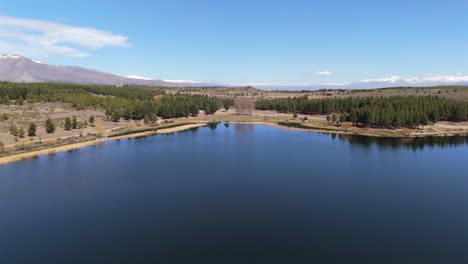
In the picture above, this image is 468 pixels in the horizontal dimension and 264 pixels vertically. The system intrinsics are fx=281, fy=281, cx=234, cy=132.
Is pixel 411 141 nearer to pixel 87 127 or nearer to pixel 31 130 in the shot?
pixel 87 127

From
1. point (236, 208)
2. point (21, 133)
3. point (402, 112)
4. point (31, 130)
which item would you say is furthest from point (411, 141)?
point (21, 133)

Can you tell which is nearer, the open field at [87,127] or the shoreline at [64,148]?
the shoreline at [64,148]

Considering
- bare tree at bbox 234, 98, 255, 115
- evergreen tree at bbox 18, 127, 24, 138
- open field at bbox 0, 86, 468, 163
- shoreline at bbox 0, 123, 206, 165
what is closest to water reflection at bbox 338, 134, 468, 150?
open field at bbox 0, 86, 468, 163

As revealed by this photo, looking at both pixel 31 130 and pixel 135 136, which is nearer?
pixel 31 130

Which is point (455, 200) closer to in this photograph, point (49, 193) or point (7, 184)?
point (49, 193)

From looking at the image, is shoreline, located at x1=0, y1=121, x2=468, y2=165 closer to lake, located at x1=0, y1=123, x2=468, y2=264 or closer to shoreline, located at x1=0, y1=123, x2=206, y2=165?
shoreline, located at x1=0, y1=123, x2=206, y2=165

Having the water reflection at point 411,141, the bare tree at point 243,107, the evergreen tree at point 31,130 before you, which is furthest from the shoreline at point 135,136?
the bare tree at point 243,107

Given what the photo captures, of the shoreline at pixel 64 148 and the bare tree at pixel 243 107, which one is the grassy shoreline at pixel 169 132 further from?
the bare tree at pixel 243 107

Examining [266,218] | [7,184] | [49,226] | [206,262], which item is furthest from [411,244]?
[7,184]

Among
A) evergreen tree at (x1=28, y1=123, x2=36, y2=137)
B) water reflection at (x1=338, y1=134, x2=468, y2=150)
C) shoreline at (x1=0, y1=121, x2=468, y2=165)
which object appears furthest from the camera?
evergreen tree at (x1=28, y1=123, x2=36, y2=137)
